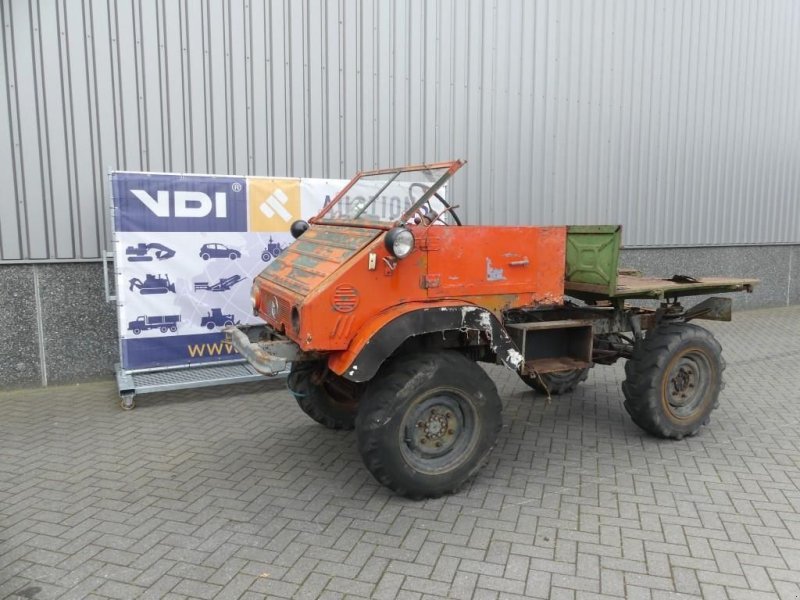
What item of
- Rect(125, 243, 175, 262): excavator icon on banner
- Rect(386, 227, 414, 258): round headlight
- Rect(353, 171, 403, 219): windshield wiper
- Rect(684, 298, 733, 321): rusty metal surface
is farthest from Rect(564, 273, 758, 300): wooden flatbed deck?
Rect(125, 243, 175, 262): excavator icon on banner

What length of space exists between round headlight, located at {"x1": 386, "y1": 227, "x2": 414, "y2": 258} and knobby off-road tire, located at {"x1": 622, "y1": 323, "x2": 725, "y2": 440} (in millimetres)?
2426

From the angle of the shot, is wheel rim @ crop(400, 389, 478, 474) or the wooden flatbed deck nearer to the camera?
wheel rim @ crop(400, 389, 478, 474)

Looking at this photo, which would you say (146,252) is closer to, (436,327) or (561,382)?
(436,327)

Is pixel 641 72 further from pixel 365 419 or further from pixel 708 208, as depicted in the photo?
pixel 365 419

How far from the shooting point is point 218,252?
688 cm

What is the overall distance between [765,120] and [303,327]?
12.3 meters

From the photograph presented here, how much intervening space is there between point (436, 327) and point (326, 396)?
1.63 metres

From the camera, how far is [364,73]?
842 centimetres

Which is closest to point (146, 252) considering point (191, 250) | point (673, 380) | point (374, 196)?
point (191, 250)

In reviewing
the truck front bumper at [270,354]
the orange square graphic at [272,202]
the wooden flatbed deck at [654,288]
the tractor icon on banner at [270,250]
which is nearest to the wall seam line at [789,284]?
the wooden flatbed deck at [654,288]

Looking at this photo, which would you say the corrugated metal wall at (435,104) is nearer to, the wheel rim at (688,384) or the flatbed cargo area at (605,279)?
the flatbed cargo area at (605,279)

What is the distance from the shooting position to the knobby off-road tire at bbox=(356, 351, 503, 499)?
13.3 feet

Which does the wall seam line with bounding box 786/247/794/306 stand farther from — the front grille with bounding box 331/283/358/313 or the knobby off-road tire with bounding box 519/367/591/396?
the front grille with bounding box 331/283/358/313

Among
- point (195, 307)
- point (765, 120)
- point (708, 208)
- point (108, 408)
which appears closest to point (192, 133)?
point (195, 307)
